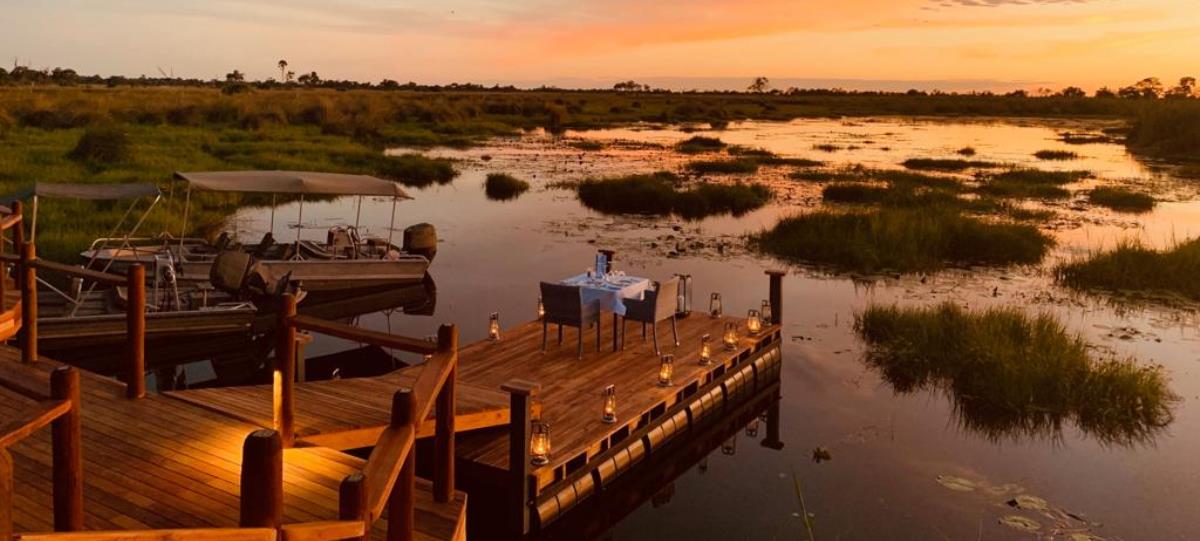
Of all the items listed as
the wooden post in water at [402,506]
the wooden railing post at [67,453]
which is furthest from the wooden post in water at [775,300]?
the wooden railing post at [67,453]

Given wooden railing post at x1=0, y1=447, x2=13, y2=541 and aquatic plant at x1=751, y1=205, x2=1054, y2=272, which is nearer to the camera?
wooden railing post at x1=0, y1=447, x2=13, y2=541

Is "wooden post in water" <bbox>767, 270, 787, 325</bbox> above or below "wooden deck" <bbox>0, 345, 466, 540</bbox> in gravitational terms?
above

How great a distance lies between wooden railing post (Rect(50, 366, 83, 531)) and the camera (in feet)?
14.4

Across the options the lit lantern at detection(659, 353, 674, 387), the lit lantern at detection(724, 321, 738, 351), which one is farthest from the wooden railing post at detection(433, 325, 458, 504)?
the lit lantern at detection(724, 321, 738, 351)

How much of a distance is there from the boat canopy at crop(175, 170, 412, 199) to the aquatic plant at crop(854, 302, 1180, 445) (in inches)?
419

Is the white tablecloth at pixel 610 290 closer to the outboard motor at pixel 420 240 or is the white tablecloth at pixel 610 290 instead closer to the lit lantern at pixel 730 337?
the lit lantern at pixel 730 337

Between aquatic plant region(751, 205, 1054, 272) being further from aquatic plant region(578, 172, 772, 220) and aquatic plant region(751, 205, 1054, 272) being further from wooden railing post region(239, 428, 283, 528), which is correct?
wooden railing post region(239, 428, 283, 528)

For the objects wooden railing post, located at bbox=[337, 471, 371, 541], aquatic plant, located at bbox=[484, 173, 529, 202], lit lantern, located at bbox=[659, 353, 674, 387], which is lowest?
lit lantern, located at bbox=[659, 353, 674, 387]

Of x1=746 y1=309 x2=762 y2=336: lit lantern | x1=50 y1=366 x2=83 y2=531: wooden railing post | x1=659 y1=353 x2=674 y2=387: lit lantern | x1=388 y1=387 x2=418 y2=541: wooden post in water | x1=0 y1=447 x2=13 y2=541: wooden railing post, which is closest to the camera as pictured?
x1=0 y1=447 x2=13 y2=541: wooden railing post

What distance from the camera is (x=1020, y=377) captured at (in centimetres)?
1341

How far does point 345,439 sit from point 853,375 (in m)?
9.35

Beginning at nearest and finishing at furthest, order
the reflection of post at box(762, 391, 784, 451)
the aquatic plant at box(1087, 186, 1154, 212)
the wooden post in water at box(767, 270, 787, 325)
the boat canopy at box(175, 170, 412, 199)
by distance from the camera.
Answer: the reflection of post at box(762, 391, 784, 451)
the wooden post in water at box(767, 270, 787, 325)
the boat canopy at box(175, 170, 412, 199)
the aquatic plant at box(1087, 186, 1154, 212)

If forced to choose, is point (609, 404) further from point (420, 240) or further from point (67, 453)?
point (420, 240)

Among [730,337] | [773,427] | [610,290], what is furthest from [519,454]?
[730,337]
